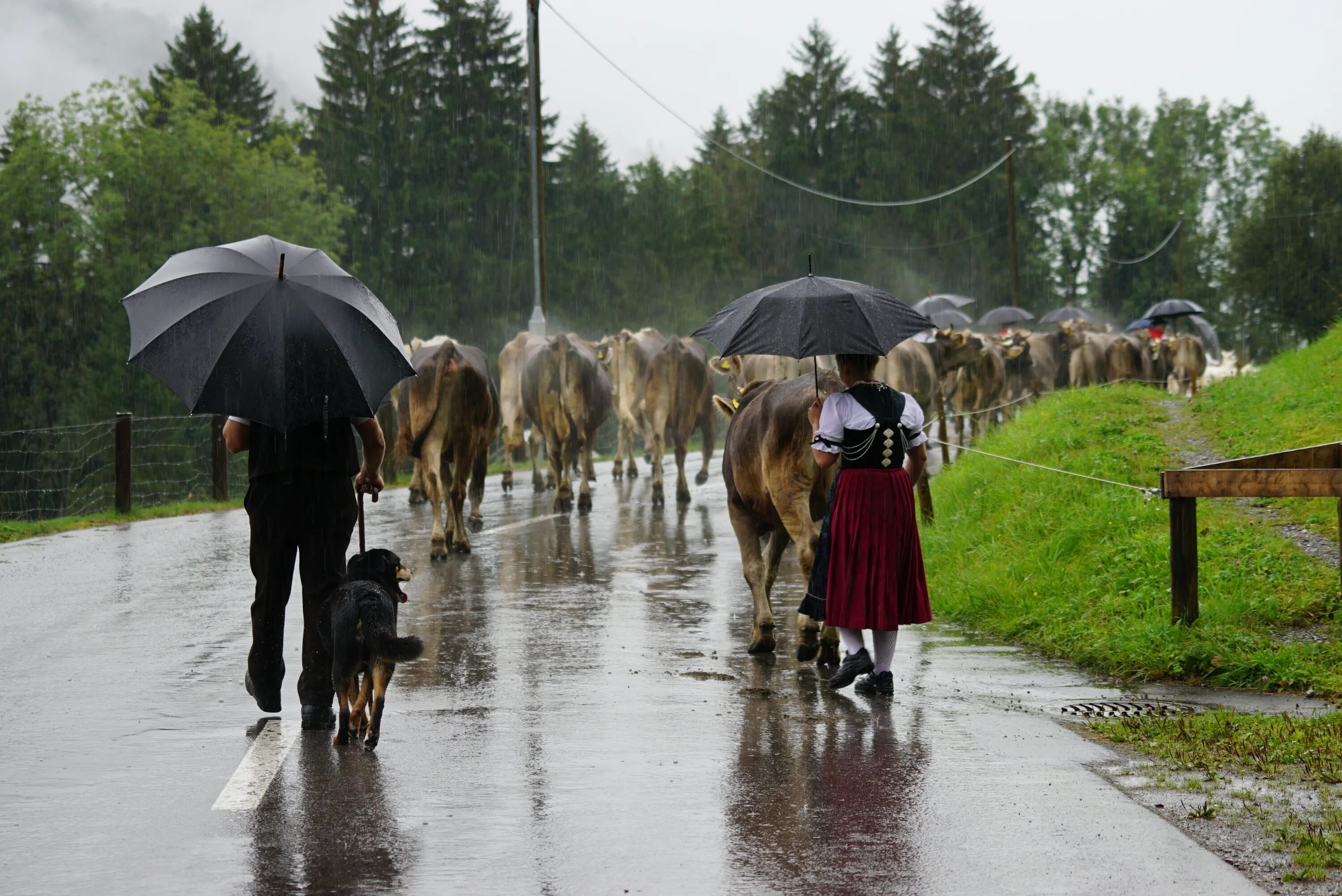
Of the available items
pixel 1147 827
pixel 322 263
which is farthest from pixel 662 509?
pixel 1147 827

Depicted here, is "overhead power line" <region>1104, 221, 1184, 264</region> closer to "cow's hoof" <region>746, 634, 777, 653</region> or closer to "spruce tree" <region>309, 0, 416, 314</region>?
"spruce tree" <region>309, 0, 416, 314</region>

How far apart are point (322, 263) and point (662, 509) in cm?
1256

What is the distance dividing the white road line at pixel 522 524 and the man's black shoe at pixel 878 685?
909 cm

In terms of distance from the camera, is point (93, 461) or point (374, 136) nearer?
point (93, 461)

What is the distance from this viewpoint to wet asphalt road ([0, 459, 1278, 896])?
15.7 ft

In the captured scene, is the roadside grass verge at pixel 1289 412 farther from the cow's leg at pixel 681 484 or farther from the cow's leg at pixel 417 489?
the cow's leg at pixel 417 489

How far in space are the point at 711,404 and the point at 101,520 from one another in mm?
9538

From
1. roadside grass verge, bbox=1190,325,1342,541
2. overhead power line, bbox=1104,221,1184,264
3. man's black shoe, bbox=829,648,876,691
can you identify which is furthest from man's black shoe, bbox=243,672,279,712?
overhead power line, bbox=1104,221,1184,264

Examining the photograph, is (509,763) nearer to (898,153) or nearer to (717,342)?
(717,342)

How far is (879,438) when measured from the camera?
302 inches

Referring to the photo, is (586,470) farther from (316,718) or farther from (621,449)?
(316,718)

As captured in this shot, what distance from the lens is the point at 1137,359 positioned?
34500 mm

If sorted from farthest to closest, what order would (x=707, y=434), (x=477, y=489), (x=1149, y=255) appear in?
(x=1149, y=255) < (x=707, y=434) < (x=477, y=489)

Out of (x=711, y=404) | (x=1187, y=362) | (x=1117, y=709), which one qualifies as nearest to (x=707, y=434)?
(x=711, y=404)
